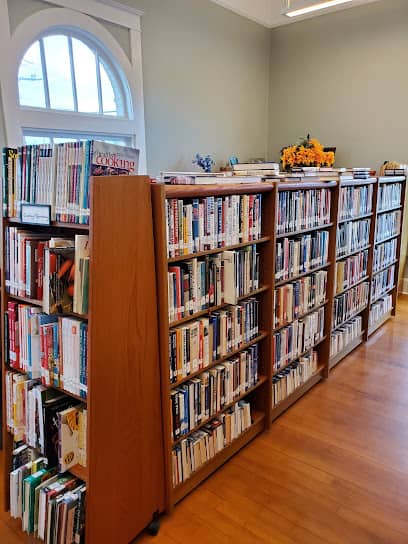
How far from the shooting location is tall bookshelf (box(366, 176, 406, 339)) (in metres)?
3.70

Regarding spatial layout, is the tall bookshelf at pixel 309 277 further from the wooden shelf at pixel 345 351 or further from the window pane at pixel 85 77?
the window pane at pixel 85 77

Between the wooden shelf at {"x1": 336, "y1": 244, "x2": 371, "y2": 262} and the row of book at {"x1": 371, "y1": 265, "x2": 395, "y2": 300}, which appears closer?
the wooden shelf at {"x1": 336, "y1": 244, "x2": 371, "y2": 262}

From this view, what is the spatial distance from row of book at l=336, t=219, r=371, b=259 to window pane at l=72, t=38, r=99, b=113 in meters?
2.32

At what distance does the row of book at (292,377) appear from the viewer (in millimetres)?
2574

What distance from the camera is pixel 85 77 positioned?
11.8 ft

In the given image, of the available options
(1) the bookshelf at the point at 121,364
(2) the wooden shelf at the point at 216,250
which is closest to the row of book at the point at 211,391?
(1) the bookshelf at the point at 121,364

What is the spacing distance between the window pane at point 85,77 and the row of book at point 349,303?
260cm

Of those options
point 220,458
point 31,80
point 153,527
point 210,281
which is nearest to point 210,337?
point 210,281

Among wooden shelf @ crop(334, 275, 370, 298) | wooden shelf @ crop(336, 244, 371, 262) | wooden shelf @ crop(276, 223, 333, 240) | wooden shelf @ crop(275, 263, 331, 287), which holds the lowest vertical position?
wooden shelf @ crop(334, 275, 370, 298)

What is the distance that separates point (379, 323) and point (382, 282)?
1.33 feet

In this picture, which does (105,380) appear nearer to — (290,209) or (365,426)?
(290,209)

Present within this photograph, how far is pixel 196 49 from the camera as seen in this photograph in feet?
14.5

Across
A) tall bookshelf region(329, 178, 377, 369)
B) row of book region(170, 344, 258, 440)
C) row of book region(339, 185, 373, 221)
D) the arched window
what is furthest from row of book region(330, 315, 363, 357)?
the arched window

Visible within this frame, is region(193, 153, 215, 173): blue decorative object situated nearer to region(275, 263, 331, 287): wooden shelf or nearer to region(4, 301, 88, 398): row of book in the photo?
region(275, 263, 331, 287): wooden shelf
